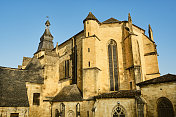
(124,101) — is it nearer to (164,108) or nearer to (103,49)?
(164,108)

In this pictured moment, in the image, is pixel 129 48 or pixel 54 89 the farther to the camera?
pixel 54 89

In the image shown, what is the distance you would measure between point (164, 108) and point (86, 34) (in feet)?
39.3

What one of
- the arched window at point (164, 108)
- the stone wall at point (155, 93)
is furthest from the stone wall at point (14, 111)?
the arched window at point (164, 108)

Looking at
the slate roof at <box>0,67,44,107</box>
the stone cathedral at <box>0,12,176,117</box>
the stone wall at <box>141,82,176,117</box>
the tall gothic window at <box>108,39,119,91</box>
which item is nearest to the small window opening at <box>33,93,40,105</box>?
the stone cathedral at <box>0,12,176,117</box>

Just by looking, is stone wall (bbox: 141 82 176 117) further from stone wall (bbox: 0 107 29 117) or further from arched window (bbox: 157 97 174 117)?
stone wall (bbox: 0 107 29 117)

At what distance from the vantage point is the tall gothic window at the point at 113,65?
59.4 ft

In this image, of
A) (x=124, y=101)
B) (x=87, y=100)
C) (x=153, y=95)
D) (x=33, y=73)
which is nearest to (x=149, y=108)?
(x=153, y=95)

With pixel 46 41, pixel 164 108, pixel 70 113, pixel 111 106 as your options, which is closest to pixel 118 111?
pixel 111 106

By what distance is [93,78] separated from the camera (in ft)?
56.0

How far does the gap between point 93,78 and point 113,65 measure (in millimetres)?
3310

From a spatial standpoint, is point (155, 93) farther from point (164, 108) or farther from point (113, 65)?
point (113, 65)

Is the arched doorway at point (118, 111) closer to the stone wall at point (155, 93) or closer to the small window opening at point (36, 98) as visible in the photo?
the stone wall at point (155, 93)

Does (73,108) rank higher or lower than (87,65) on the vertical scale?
lower

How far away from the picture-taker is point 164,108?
11375 millimetres
